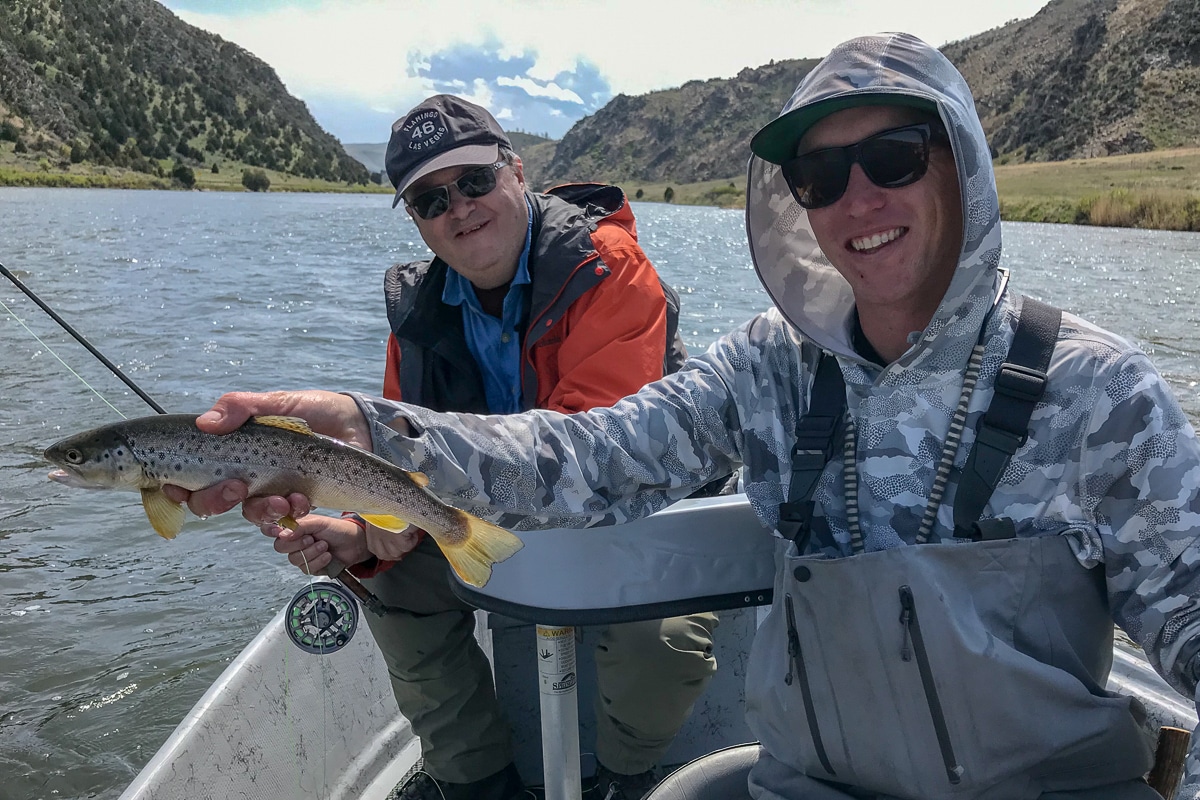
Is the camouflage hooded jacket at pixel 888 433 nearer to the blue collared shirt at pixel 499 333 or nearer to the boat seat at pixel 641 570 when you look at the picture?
the boat seat at pixel 641 570

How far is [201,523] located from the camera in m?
7.02

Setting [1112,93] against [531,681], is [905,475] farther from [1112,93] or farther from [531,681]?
[1112,93]

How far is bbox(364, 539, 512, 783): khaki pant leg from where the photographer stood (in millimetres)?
3070

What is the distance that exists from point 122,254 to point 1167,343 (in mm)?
23488

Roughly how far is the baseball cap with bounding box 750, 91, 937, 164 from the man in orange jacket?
103cm

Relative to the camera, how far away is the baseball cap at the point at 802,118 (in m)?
1.82

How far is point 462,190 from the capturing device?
330 centimetres

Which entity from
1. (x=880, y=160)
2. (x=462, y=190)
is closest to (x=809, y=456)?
(x=880, y=160)

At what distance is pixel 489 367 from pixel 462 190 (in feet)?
2.21

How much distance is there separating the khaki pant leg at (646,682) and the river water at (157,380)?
102 inches

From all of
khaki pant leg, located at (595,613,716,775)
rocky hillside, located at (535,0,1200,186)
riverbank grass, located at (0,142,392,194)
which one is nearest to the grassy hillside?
rocky hillside, located at (535,0,1200,186)

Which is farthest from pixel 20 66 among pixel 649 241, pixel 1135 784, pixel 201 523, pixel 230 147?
pixel 1135 784

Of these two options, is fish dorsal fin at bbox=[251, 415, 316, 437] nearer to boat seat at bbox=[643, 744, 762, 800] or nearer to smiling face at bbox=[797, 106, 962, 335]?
boat seat at bbox=[643, 744, 762, 800]

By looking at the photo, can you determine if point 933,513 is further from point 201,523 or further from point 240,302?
point 240,302
